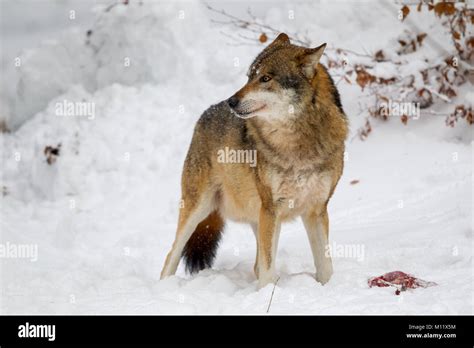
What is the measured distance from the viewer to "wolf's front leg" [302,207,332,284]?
5340 mm

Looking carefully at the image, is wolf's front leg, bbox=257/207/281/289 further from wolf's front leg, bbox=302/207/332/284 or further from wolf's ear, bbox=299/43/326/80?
wolf's ear, bbox=299/43/326/80

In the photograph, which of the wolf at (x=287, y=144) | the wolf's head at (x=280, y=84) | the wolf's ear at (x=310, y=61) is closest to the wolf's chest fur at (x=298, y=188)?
the wolf at (x=287, y=144)

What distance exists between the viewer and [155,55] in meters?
10.3

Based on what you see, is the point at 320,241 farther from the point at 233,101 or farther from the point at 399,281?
the point at 233,101

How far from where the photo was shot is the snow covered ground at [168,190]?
4980 millimetres

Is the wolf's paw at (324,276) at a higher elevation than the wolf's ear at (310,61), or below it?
below

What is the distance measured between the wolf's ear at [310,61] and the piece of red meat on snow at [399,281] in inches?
57.7

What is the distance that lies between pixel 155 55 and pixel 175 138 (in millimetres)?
1604

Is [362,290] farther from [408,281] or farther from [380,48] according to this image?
[380,48]

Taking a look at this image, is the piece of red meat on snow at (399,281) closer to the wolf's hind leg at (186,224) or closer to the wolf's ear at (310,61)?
the wolf's ear at (310,61)

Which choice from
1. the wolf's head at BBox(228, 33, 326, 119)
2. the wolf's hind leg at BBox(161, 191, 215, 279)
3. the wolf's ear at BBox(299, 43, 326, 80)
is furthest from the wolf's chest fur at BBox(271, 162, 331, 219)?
the wolf's hind leg at BBox(161, 191, 215, 279)

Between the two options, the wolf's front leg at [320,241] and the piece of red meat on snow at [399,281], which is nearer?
the piece of red meat on snow at [399,281]
